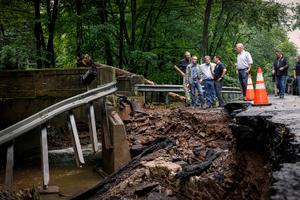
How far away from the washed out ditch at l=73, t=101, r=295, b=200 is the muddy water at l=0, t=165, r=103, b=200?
1.22 meters

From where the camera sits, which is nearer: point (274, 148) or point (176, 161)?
point (274, 148)

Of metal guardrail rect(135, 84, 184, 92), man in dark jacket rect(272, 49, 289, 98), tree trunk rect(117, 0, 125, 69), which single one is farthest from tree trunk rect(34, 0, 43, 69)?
man in dark jacket rect(272, 49, 289, 98)

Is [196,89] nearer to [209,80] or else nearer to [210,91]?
[210,91]

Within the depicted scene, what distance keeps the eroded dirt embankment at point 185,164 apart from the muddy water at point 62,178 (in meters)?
1.26

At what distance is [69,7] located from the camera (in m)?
22.1

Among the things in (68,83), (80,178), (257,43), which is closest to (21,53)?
(68,83)

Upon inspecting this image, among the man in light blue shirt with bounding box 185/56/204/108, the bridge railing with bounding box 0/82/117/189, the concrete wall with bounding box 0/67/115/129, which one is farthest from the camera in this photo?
the concrete wall with bounding box 0/67/115/129

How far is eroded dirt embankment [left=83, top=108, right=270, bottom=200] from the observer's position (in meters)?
5.92

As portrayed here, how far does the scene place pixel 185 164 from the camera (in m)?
8.99

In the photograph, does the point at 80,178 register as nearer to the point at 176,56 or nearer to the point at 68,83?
the point at 68,83

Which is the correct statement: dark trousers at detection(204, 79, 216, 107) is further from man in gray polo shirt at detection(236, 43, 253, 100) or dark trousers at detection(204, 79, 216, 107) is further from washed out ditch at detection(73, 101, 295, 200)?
washed out ditch at detection(73, 101, 295, 200)

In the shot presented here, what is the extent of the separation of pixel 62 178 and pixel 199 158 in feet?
14.8

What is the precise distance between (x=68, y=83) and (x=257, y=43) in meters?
31.6

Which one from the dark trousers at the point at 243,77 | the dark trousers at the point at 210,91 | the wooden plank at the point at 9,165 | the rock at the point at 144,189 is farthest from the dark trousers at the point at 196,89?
the wooden plank at the point at 9,165
